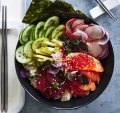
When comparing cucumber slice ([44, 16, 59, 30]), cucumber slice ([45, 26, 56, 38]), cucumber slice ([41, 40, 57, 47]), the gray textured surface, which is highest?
cucumber slice ([44, 16, 59, 30])

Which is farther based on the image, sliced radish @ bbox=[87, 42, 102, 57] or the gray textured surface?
the gray textured surface

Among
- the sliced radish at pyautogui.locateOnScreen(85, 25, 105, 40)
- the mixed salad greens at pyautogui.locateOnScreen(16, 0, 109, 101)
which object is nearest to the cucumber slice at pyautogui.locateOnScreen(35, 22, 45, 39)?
the mixed salad greens at pyautogui.locateOnScreen(16, 0, 109, 101)

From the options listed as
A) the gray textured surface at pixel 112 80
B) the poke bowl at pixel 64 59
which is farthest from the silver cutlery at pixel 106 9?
the poke bowl at pixel 64 59

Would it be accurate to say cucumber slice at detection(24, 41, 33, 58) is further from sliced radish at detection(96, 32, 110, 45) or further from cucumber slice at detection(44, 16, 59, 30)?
sliced radish at detection(96, 32, 110, 45)

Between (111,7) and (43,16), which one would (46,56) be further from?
(111,7)

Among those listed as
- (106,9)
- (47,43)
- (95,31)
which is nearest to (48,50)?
(47,43)

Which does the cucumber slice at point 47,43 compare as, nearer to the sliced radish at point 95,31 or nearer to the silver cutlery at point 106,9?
the sliced radish at point 95,31

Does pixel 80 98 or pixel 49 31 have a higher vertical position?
pixel 49 31

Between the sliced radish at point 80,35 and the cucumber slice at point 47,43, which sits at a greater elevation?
the sliced radish at point 80,35

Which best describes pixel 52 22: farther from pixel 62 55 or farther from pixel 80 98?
pixel 80 98
